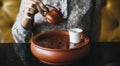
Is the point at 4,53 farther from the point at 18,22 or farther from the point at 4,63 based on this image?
the point at 18,22

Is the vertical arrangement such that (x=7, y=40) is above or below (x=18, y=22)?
below

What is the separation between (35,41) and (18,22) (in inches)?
12.3

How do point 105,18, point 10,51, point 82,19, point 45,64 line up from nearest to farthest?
point 45,64
point 10,51
point 82,19
point 105,18

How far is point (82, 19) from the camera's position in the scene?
3.62ft

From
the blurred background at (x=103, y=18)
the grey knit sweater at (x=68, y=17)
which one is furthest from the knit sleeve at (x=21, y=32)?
the blurred background at (x=103, y=18)

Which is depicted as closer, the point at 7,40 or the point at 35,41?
the point at 35,41

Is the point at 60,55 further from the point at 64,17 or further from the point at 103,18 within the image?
the point at 103,18

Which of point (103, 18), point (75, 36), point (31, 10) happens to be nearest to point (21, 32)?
point (31, 10)

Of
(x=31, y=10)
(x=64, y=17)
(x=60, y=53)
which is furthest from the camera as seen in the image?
(x=64, y=17)

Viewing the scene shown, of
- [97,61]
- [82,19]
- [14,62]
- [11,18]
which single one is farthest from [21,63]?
[11,18]

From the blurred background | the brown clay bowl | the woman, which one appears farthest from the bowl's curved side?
the blurred background

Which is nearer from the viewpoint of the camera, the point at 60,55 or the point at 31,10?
the point at 60,55

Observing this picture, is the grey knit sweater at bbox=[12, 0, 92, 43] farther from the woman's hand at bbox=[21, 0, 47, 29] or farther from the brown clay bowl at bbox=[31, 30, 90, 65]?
the brown clay bowl at bbox=[31, 30, 90, 65]

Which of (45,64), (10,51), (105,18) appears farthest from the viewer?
(105,18)
